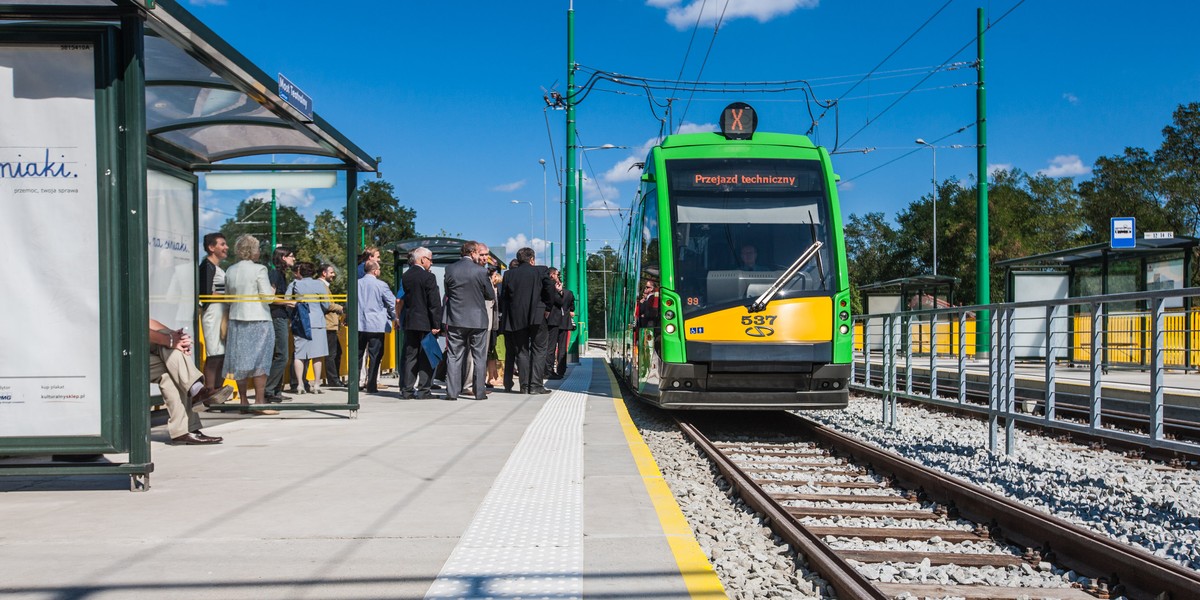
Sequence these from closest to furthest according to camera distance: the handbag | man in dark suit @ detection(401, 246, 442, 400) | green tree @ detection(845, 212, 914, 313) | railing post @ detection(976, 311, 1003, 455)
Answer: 1. railing post @ detection(976, 311, 1003, 455)
2. the handbag
3. man in dark suit @ detection(401, 246, 442, 400)
4. green tree @ detection(845, 212, 914, 313)

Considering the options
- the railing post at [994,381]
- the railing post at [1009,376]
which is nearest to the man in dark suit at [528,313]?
the railing post at [994,381]

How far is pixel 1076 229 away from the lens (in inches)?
2527

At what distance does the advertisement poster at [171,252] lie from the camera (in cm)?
816

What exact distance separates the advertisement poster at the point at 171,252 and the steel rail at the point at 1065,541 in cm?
630

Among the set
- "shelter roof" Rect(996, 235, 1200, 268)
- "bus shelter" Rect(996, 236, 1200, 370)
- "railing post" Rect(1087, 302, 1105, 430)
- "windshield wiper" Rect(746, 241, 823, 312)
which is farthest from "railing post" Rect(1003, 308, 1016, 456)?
"shelter roof" Rect(996, 235, 1200, 268)

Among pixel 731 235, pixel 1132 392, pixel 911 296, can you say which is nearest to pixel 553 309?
pixel 731 235

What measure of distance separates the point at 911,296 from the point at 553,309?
17884 mm

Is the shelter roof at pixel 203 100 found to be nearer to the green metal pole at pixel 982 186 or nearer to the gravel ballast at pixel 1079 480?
the gravel ballast at pixel 1079 480

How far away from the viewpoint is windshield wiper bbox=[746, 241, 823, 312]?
9422 millimetres

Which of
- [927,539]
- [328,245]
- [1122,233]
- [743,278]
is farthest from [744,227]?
[1122,233]

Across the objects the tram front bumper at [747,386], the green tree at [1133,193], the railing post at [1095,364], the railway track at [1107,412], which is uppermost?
the green tree at [1133,193]

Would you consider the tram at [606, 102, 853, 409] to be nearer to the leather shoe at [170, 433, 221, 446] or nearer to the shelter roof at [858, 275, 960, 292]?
the leather shoe at [170, 433, 221, 446]

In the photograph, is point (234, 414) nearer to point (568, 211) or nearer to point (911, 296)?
point (568, 211)

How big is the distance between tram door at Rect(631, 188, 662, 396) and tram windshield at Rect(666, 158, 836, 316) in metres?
0.34
